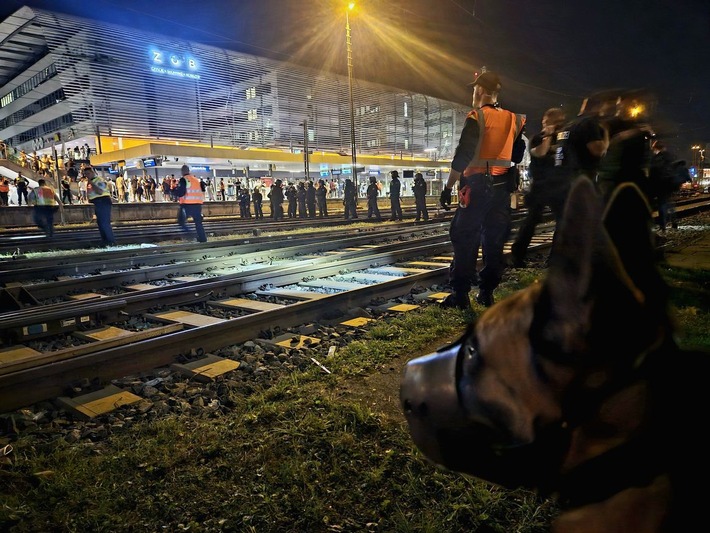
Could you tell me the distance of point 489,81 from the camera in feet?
15.2

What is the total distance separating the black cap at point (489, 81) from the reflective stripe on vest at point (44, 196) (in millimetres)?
13467

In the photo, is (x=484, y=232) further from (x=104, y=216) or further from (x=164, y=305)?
(x=104, y=216)

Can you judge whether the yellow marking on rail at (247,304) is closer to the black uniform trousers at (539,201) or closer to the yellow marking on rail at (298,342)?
the yellow marking on rail at (298,342)

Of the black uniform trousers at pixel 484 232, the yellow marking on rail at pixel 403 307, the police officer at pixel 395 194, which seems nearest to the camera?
the black uniform trousers at pixel 484 232

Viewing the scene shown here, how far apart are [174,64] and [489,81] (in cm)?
3542

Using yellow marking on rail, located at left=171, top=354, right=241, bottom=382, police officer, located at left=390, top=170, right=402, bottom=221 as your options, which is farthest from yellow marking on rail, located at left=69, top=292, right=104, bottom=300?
police officer, located at left=390, top=170, right=402, bottom=221

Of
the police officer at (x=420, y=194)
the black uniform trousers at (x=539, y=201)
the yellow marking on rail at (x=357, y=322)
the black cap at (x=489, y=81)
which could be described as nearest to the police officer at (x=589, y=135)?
the black uniform trousers at (x=539, y=201)

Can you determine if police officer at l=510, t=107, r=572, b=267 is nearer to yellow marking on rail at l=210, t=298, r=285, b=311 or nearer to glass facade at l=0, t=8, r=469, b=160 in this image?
yellow marking on rail at l=210, t=298, r=285, b=311

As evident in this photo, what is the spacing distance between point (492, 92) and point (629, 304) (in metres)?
4.41

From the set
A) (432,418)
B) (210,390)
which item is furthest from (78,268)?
(432,418)

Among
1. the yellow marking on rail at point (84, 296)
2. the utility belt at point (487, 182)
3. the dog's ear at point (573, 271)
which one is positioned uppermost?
the utility belt at point (487, 182)

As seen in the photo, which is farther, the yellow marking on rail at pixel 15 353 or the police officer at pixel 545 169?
the police officer at pixel 545 169

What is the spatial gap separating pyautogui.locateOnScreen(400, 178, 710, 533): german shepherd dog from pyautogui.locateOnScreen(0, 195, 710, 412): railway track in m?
3.35

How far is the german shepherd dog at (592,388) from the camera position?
0.82 meters
